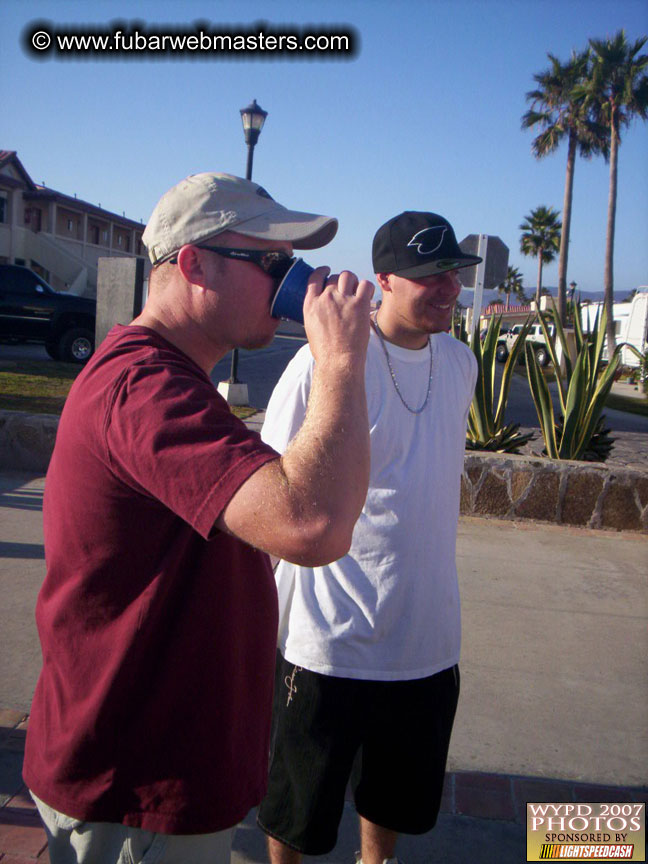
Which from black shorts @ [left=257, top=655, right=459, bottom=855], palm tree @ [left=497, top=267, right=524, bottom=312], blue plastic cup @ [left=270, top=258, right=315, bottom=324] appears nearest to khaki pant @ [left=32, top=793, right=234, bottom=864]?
black shorts @ [left=257, top=655, right=459, bottom=855]

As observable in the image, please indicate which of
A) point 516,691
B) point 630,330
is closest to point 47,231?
point 630,330

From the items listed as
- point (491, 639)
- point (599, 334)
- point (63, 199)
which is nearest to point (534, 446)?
point (599, 334)

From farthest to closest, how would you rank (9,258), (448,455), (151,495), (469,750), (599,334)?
(9,258), (599,334), (469,750), (448,455), (151,495)

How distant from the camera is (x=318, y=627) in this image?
217cm

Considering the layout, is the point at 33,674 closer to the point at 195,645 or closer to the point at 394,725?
the point at 394,725

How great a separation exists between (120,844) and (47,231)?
4238 centimetres

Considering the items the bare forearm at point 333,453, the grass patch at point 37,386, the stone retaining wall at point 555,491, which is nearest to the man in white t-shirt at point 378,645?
the bare forearm at point 333,453

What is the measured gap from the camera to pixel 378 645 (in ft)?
7.07

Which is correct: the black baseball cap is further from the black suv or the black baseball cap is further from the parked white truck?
the parked white truck

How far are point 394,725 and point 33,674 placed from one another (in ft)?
7.09

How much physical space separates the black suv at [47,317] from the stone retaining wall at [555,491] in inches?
450

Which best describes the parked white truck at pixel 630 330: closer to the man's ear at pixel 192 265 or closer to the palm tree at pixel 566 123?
the palm tree at pixel 566 123

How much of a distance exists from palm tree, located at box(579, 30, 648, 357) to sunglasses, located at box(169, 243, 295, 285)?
37632mm

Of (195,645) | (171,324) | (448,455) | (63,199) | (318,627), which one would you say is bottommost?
(318,627)
